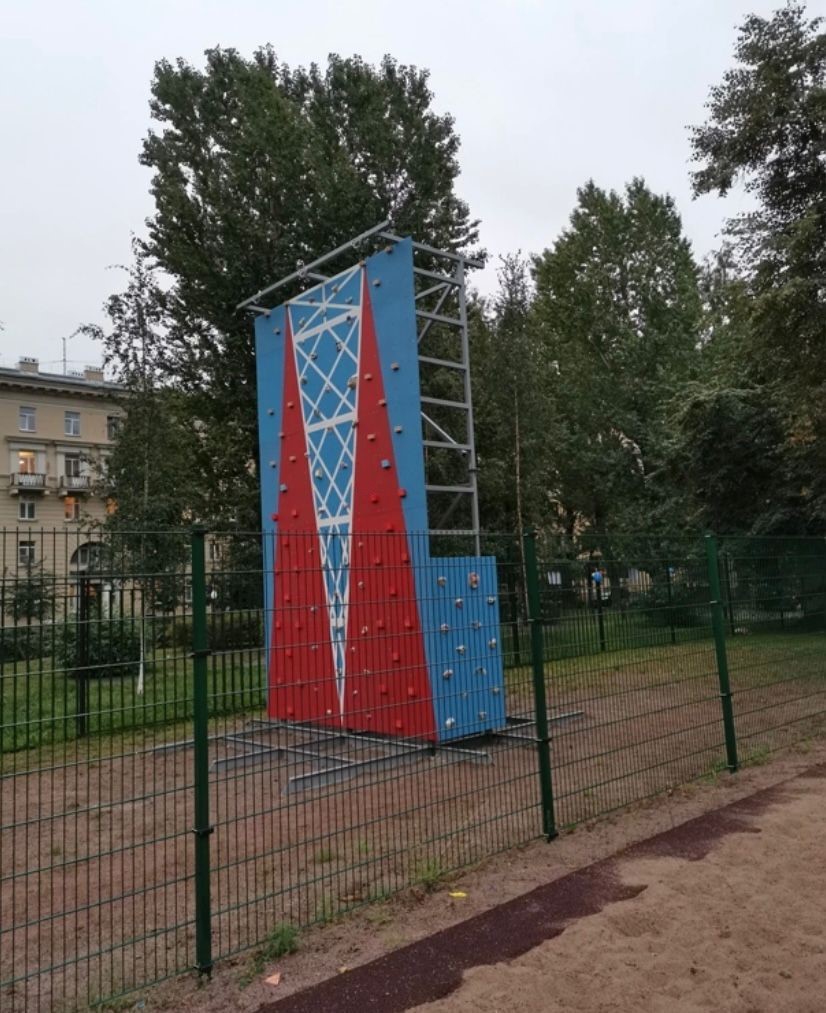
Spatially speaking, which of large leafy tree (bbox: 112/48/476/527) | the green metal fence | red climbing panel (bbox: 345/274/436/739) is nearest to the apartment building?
large leafy tree (bbox: 112/48/476/527)

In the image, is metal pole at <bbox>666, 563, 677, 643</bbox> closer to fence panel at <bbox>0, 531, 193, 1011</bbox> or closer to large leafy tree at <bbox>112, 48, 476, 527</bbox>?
fence panel at <bbox>0, 531, 193, 1011</bbox>

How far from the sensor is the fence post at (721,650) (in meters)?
7.11

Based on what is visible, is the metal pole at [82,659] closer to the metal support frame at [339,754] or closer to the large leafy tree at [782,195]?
the metal support frame at [339,754]

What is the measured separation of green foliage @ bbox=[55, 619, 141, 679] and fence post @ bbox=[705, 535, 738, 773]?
5.09m

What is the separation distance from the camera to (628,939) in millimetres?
3951

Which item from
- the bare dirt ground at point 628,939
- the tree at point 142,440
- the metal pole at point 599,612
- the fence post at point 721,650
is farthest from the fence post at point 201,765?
the tree at point 142,440

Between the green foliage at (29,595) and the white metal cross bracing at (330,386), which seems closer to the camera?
the green foliage at (29,595)

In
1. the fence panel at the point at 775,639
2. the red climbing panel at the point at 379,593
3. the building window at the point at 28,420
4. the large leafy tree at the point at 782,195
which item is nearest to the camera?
the red climbing panel at the point at 379,593

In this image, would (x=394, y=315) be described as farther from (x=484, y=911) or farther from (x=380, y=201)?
(x=380, y=201)

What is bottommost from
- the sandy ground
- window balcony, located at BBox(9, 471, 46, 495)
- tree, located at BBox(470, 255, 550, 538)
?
the sandy ground

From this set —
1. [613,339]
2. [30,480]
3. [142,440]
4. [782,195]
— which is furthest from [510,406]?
[30,480]

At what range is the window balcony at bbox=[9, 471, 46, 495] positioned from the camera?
156ft

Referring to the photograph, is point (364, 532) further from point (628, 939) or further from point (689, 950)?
point (689, 950)

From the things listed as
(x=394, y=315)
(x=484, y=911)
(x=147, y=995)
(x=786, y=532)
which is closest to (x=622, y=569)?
(x=484, y=911)
